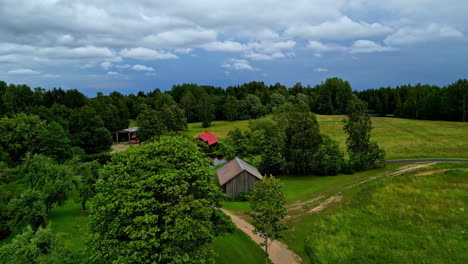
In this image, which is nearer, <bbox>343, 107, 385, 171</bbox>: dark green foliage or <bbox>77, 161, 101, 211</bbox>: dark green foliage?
<bbox>77, 161, 101, 211</bbox>: dark green foliage

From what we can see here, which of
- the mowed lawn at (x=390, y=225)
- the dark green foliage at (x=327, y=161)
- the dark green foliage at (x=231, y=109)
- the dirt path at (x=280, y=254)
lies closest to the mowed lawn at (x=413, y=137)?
the dark green foliage at (x=327, y=161)

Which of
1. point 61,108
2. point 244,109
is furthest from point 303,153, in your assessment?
point 244,109

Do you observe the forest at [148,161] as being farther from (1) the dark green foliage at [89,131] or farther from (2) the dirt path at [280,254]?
(2) the dirt path at [280,254]

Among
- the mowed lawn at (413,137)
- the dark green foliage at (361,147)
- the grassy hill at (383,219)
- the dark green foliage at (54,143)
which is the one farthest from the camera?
the mowed lawn at (413,137)

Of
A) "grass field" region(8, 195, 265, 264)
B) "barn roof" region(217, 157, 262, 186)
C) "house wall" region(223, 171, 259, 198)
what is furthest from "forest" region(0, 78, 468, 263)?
"house wall" region(223, 171, 259, 198)

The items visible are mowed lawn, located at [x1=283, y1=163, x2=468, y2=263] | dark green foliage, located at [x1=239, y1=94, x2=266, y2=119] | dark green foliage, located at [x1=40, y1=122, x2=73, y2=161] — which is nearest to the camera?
mowed lawn, located at [x1=283, y1=163, x2=468, y2=263]

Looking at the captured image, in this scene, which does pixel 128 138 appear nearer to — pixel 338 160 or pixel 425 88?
pixel 338 160

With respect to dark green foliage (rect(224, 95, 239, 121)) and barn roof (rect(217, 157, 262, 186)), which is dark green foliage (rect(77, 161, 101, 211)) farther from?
dark green foliage (rect(224, 95, 239, 121))
